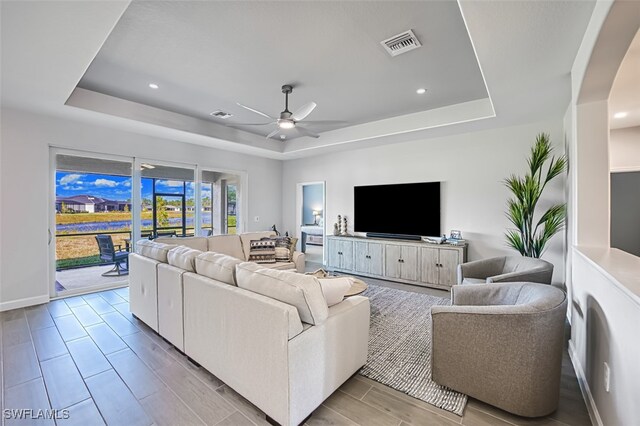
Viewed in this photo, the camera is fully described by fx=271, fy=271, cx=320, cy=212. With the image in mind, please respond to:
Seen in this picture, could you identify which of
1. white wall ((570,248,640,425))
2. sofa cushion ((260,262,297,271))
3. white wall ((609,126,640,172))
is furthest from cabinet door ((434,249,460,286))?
white wall ((609,126,640,172))

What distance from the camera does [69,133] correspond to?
13.5 ft

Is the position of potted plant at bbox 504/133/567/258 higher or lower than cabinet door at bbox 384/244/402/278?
higher

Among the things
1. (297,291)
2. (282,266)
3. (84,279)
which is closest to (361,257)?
(282,266)

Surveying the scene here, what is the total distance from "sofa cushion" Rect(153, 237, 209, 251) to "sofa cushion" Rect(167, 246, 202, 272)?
1.34 metres

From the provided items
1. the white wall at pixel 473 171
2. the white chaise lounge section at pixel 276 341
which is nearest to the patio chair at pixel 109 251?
the white chaise lounge section at pixel 276 341

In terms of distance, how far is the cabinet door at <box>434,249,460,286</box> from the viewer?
14.3ft

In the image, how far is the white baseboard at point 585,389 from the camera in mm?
1722

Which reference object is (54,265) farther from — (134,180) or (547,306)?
(547,306)

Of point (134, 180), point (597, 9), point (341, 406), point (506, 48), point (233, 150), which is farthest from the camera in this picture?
point (233, 150)

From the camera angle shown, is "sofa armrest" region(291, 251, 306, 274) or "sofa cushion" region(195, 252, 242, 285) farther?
"sofa armrest" region(291, 251, 306, 274)

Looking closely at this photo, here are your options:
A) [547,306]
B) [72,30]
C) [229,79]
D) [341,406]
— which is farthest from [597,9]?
[72,30]

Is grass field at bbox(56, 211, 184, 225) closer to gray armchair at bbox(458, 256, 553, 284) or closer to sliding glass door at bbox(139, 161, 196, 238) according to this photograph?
sliding glass door at bbox(139, 161, 196, 238)

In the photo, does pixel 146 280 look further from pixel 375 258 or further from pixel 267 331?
pixel 375 258

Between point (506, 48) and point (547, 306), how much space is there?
1964mm
